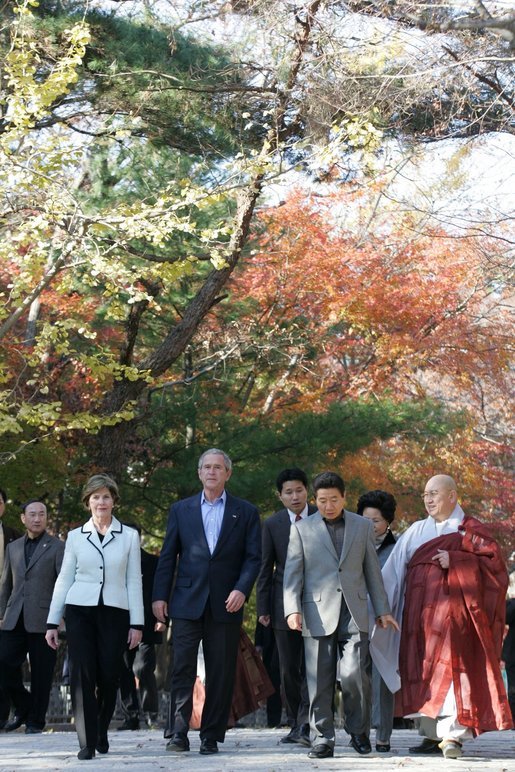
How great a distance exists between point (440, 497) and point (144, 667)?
369cm

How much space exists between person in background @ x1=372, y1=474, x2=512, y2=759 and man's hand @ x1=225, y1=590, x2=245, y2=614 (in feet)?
4.00

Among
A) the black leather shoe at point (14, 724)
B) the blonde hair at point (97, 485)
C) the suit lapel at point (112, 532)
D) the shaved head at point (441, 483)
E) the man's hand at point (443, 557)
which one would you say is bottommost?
the black leather shoe at point (14, 724)

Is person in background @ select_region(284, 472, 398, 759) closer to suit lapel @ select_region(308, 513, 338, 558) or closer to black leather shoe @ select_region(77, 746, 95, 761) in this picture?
suit lapel @ select_region(308, 513, 338, 558)

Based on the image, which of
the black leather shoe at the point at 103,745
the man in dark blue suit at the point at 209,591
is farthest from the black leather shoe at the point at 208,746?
the black leather shoe at the point at 103,745

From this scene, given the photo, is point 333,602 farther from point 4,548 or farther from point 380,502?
point 4,548

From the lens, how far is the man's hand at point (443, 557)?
23.5ft

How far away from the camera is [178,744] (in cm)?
666

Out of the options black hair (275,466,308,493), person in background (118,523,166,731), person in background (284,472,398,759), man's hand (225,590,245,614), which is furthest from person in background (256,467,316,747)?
person in background (118,523,166,731)

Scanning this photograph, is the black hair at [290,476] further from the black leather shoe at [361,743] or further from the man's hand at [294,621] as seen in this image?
the black leather shoe at [361,743]

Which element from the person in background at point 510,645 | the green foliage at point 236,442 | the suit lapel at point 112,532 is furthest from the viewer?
the green foliage at point 236,442

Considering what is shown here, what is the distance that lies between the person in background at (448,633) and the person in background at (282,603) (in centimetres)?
66

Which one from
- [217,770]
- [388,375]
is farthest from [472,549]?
[388,375]

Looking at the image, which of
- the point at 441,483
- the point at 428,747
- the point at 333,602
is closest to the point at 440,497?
the point at 441,483

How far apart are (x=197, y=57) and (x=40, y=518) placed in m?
6.53
